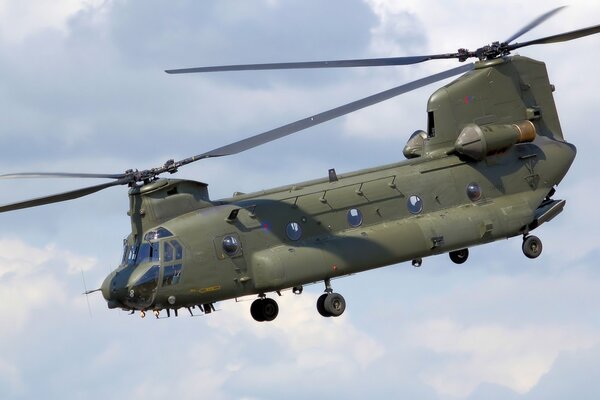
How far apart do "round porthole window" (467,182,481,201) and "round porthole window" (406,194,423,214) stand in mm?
1922

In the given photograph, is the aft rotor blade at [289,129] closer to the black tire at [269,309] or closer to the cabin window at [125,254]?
the cabin window at [125,254]

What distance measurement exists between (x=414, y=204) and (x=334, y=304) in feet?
14.0

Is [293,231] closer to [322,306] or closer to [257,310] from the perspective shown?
[322,306]

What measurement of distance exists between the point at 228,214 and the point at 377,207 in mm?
4914

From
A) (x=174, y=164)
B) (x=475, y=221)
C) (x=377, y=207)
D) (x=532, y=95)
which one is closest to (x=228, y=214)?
(x=174, y=164)

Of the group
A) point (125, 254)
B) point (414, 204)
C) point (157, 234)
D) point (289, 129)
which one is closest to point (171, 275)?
point (157, 234)

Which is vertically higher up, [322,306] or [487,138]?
[487,138]

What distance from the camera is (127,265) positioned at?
39281 millimetres

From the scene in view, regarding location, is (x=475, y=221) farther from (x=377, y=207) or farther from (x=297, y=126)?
(x=297, y=126)

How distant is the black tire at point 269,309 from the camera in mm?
41781

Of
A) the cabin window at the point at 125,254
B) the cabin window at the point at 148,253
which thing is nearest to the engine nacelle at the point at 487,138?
the cabin window at the point at 148,253

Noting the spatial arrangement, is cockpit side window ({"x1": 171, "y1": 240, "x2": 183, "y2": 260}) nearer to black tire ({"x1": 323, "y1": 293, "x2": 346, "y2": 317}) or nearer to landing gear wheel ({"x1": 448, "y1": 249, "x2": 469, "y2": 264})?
black tire ({"x1": 323, "y1": 293, "x2": 346, "y2": 317})

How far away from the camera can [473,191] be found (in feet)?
141

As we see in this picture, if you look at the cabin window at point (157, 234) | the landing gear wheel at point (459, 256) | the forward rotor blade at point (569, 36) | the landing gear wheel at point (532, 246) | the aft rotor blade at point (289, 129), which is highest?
the forward rotor blade at point (569, 36)
